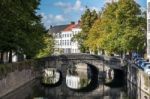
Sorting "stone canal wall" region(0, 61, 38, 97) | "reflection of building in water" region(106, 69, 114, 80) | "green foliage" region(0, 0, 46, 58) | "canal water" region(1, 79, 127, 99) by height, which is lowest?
"canal water" region(1, 79, 127, 99)

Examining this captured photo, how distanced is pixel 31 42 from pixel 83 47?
49241mm

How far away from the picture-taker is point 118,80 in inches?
2891

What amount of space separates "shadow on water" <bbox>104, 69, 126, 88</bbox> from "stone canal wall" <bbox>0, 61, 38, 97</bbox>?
420 inches

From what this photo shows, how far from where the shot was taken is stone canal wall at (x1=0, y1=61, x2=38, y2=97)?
43.4 metres

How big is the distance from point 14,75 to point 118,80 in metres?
27.0

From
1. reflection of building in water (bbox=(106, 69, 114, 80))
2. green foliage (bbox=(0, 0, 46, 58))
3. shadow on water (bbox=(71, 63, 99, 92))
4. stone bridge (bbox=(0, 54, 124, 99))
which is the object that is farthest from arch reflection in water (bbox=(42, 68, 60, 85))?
green foliage (bbox=(0, 0, 46, 58))

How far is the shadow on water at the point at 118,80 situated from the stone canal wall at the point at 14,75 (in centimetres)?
1067

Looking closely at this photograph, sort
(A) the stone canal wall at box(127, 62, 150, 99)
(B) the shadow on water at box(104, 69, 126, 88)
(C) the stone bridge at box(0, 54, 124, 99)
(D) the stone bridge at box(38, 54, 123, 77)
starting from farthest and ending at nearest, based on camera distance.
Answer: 1. (D) the stone bridge at box(38, 54, 123, 77)
2. (B) the shadow on water at box(104, 69, 126, 88)
3. (C) the stone bridge at box(0, 54, 124, 99)
4. (A) the stone canal wall at box(127, 62, 150, 99)

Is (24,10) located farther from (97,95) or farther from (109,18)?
(109,18)

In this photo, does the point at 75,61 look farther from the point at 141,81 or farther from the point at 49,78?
the point at 141,81

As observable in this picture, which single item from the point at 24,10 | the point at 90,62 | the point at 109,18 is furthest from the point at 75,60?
the point at 24,10

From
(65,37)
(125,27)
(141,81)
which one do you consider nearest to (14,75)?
(141,81)

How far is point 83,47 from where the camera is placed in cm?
10012

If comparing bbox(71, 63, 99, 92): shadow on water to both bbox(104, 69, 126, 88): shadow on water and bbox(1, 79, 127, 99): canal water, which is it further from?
bbox(104, 69, 126, 88): shadow on water
